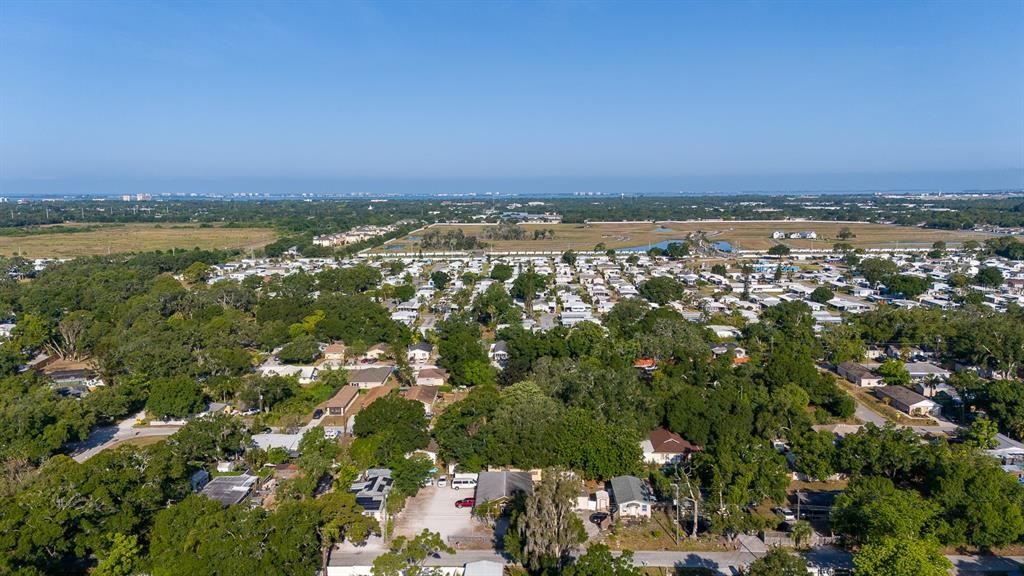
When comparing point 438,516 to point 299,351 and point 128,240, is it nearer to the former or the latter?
point 299,351

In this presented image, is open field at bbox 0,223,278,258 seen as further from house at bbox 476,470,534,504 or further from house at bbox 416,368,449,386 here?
house at bbox 476,470,534,504

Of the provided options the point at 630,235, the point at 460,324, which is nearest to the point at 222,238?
the point at 630,235

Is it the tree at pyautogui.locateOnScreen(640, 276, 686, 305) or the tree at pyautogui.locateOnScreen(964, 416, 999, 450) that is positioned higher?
the tree at pyautogui.locateOnScreen(640, 276, 686, 305)

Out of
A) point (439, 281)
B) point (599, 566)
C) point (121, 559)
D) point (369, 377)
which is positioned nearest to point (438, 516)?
point (599, 566)

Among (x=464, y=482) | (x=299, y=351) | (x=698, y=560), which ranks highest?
(x=299, y=351)

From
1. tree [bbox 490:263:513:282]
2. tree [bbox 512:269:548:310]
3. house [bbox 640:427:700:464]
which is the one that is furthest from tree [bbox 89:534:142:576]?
tree [bbox 490:263:513:282]

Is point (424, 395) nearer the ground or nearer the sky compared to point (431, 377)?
nearer the sky

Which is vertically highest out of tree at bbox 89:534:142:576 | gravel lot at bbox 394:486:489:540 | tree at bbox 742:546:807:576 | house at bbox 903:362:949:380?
tree at bbox 742:546:807:576
